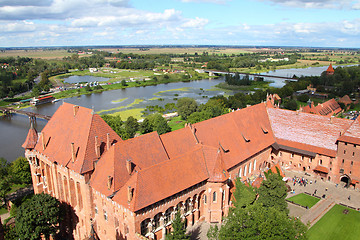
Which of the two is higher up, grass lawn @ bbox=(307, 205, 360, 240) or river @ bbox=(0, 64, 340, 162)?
river @ bbox=(0, 64, 340, 162)

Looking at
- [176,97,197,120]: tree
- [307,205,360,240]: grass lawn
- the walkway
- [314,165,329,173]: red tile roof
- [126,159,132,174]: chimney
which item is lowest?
[307,205,360,240]: grass lawn

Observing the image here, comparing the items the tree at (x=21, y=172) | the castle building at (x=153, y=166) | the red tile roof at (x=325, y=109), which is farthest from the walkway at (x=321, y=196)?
the tree at (x=21, y=172)

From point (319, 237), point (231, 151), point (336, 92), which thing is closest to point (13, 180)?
point (231, 151)

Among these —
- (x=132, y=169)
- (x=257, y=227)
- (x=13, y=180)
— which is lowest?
(x=13, y=180)

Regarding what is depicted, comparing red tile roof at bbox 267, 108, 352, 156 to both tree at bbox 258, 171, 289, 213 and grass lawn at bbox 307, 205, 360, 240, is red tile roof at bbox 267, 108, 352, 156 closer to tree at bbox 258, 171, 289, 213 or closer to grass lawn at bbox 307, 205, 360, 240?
grass lawn at bbox 307, 205, 360, 240

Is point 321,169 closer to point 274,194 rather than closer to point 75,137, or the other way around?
point 274,194

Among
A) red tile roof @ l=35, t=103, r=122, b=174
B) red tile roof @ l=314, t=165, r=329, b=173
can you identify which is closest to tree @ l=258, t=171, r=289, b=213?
red tile roof @ l=314, t=165, r=329, b=173

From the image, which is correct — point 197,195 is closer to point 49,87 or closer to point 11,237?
point 11,237

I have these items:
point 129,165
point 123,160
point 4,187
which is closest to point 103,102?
point 4,187

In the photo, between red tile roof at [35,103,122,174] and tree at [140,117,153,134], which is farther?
tree at [140,117,153,134]
